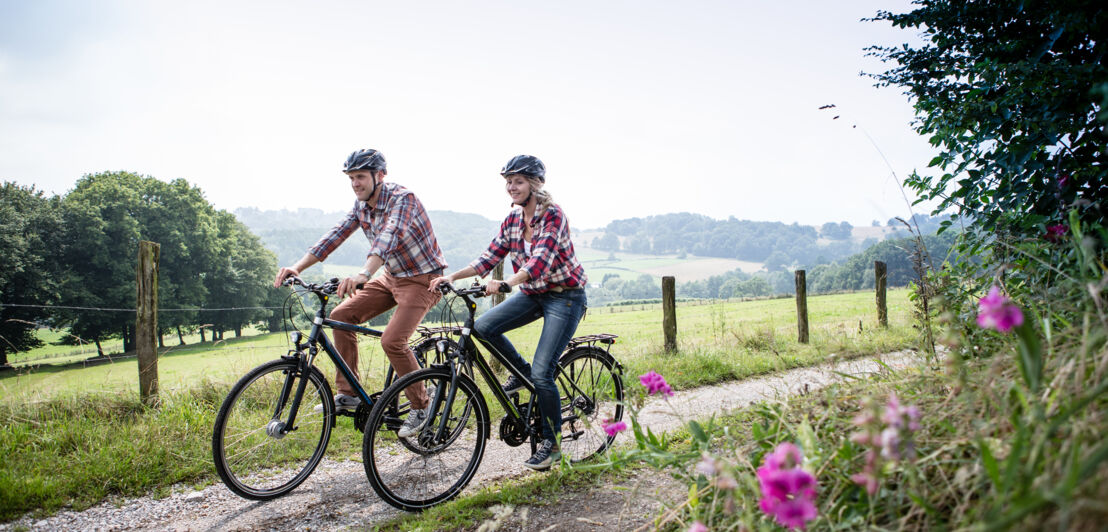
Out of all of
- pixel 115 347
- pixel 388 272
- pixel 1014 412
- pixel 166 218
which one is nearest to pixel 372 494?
pixel 388 272

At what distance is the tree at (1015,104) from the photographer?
312cm

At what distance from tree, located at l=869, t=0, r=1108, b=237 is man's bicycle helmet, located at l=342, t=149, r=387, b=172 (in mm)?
4139

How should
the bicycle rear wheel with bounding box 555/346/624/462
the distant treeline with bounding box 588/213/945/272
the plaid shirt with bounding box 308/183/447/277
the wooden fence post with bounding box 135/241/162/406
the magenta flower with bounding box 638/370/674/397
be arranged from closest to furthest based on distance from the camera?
the magenta flower with bounding box 638/370/674/397, the plaid shirt with bounding box 308/183/447/277, the bicycle rear wheel with bounding box 555/346/624/462, the wooden fence post with bounding box 135/241/162/406, the distant treeline with bounding box 588/213/945/272

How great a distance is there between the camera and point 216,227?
151 feet

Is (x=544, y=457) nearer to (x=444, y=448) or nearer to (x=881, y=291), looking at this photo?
(x=444, y=448)

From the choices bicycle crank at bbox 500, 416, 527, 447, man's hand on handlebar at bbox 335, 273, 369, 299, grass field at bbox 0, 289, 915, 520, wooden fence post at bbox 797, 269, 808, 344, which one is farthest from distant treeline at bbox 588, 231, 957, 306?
man's hand on handlebar at bbox 335, 273, 369, 299

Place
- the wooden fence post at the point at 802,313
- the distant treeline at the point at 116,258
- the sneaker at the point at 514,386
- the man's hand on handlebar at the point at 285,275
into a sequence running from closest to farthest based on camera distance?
the man's hand on handlebar at the point at 285,275 → the sneaker at the point at 514,386 → the wooden fence post at the point at 802,313 → the distant treeline at the point at 116,258

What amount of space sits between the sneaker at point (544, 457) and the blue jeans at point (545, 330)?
0.08m

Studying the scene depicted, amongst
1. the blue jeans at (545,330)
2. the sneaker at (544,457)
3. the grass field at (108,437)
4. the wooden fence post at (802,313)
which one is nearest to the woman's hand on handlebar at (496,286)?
the blue jeans at (545,330)

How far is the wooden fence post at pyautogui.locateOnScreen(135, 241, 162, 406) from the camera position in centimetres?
559

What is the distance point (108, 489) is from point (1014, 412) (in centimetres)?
515

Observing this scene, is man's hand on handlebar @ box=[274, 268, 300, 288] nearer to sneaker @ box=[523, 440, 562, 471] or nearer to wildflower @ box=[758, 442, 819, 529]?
sneaker @ box=[523, 440, 562, 471]

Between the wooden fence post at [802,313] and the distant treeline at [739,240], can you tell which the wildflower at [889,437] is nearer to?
the wooden fence post at [802,313]

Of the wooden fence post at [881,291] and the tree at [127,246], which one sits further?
the tree at [127,246]
